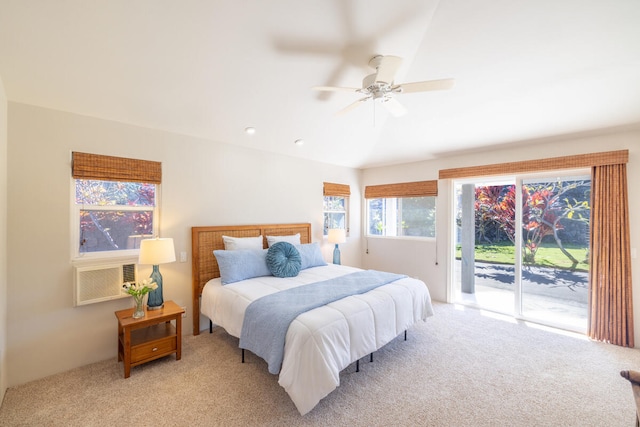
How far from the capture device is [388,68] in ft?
6.47

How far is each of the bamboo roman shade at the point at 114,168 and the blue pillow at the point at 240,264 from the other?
114 cm

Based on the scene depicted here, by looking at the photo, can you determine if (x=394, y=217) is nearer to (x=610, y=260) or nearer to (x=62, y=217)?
(x=610, y=260)

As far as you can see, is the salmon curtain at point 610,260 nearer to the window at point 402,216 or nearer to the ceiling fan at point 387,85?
the window at point 402,216

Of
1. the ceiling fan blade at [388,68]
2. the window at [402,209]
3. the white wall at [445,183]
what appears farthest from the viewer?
the window at [402,209]

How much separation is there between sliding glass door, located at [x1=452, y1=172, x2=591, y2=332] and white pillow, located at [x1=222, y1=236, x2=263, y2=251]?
323 cm

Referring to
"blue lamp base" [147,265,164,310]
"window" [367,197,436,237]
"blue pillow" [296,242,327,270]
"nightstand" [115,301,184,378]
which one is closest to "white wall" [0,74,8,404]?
"nightstand" [115,301,184,378]

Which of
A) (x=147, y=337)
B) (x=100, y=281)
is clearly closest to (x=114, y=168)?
(x=100, y=281)

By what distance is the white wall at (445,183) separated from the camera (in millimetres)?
2980

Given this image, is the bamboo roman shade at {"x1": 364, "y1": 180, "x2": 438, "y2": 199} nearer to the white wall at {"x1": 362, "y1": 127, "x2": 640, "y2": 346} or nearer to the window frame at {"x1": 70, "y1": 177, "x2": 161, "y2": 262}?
the white wall at {"x1": 362, "y1": 127, "x2": 640, "y2": 346}

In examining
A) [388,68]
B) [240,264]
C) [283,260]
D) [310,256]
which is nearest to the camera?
[388,68]

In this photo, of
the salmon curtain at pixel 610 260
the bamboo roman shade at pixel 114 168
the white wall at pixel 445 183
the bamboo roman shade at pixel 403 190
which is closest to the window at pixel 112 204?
the bamboo roman shade at pixel 114 168

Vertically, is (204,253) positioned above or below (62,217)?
below

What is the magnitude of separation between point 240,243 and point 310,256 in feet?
3.30

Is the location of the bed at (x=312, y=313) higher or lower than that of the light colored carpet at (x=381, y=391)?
higher
